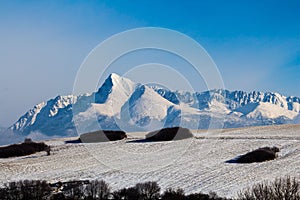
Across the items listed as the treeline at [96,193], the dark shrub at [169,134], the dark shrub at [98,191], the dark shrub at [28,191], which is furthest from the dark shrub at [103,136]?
the dark shrub at [28,191]

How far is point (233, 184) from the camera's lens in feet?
102

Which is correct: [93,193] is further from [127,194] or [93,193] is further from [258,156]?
[258,156]

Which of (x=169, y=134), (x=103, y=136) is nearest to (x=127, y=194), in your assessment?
(x=169, y=134)

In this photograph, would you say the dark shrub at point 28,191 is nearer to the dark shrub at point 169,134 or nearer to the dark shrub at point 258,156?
the dark shrub at point 258,156

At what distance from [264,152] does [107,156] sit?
15.2m

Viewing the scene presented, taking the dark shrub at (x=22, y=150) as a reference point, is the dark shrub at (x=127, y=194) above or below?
below

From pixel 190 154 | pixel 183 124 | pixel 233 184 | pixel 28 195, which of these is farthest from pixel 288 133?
pixel 28 195

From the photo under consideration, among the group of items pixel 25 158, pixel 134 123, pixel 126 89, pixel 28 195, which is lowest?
pixel 28 195

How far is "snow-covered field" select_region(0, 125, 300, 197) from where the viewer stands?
108 feet

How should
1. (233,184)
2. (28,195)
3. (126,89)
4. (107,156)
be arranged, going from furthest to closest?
(126,89) → (107,156) → (233,184) → (28,195)

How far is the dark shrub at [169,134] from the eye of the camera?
5527 centimetres

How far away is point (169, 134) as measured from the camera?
56000 millimetres

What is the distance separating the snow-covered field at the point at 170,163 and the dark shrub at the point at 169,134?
6.42 feet

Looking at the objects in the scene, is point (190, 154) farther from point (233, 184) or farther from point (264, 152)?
point (233, 184)
